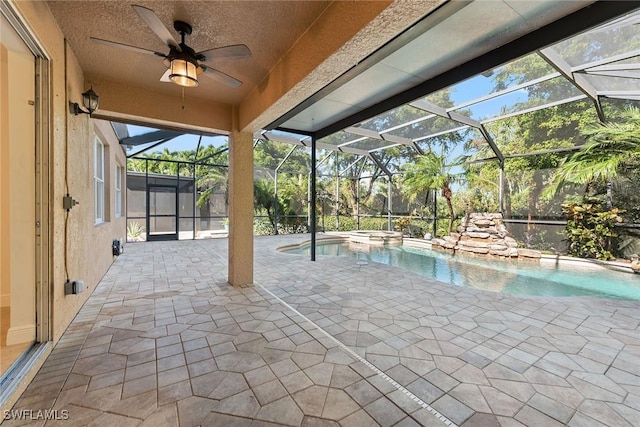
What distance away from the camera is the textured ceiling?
1.99 meters

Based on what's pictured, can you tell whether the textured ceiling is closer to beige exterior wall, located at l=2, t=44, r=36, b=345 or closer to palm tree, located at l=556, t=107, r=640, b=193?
beige exterior wall, located at l=2, t=44, r=36, b=345

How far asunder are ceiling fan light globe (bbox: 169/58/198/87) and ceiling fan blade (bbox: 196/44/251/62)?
165 mm

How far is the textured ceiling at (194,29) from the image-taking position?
1.99 metres

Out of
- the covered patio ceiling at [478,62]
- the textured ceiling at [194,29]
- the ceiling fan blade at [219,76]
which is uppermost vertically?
the covered patio ceiling at [478,62]

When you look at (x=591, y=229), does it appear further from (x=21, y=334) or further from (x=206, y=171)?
(x=206, y=171)

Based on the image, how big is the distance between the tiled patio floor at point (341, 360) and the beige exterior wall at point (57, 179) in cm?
50

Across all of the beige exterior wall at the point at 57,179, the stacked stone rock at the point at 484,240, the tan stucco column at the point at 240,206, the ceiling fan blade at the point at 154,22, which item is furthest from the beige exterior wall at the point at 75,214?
the stacked stone rock at the point at 484,240

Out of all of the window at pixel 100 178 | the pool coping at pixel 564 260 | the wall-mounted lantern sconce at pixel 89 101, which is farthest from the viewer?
the pool coping at pixel 564 260

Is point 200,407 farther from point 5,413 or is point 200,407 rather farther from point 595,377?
point 595,377

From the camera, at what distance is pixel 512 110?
651cm

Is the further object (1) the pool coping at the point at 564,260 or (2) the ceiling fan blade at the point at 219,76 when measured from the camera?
(1) the pool coping at the point at 564,260

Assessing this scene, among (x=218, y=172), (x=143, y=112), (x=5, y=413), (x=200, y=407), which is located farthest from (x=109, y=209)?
(x=218, y=172)

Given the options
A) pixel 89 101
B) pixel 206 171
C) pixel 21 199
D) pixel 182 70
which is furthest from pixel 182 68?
pixel 206 171

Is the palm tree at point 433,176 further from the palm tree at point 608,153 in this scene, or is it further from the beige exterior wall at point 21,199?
the beige exterior wall at point 21,199
